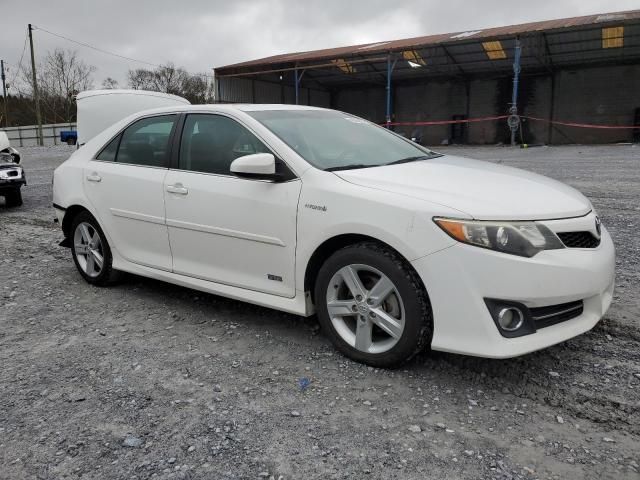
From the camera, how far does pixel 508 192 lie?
2.93m

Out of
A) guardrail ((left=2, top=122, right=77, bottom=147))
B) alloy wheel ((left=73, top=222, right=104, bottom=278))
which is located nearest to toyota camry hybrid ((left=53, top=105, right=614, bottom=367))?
alloy wheel ((left=73, top=222, right=104, bottom=278))

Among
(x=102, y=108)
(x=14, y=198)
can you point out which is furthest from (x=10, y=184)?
(x=102, y=108)

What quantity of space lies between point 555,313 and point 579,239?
17.1 inches

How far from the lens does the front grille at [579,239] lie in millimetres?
2762

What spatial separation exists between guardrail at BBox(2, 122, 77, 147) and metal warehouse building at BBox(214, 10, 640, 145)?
17272 millimetres

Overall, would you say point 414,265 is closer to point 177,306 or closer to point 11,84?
point 177,306

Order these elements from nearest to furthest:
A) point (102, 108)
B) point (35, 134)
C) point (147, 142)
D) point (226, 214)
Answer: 1. point (226, 214)
2. point (147, 142)
3. point (102, 108)
4. point (35, 134)

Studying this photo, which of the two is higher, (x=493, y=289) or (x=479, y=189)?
(x=479, y=189)

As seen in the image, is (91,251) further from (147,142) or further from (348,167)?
(348,167)

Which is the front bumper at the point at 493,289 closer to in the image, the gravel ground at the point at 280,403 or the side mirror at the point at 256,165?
the gravel ground at the point at 280,403

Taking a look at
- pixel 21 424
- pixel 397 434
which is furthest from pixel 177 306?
pixel 397 434

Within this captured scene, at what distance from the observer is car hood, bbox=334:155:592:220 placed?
107 inches

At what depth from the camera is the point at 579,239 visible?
2.84 metres

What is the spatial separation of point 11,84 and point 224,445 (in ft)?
171
